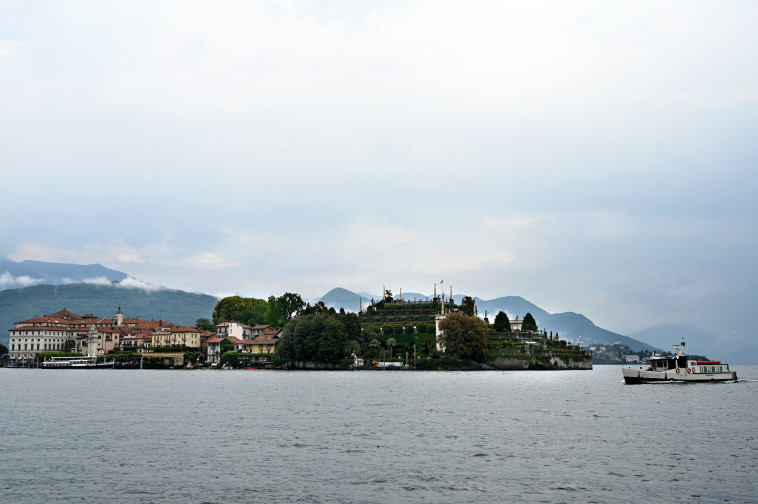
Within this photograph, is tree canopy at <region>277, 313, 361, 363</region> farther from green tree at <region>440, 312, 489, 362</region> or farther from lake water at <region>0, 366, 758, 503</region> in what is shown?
lake water at <region>0, 366, 758, 503</region>

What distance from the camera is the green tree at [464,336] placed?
176 m

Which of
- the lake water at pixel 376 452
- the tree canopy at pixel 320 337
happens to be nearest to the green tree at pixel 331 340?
the tree canopy at pixel 320 337

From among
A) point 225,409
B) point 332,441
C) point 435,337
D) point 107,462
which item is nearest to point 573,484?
point 332,441

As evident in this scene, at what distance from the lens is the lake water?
96.6 feet

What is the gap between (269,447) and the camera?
41.0 m

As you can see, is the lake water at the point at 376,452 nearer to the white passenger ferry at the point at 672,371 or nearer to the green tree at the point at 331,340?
the white passenger ferry at the point at 672,371

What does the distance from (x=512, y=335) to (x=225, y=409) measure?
145 m

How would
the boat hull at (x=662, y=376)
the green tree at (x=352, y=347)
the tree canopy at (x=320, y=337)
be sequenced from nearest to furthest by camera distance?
the boat hull at (x=662, y=376) < the tree canopy at (x=320, y=337) < the green tree at (x=352, y=347)

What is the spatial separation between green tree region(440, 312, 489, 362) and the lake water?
104661mm

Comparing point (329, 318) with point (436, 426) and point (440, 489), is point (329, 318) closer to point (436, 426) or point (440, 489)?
point (436, 426)

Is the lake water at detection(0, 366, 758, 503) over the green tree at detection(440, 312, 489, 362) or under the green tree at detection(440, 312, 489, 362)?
under

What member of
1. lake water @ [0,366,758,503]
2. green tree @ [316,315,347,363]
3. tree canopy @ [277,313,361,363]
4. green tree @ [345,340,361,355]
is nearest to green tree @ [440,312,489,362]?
green tree @ [345,340,361,355]

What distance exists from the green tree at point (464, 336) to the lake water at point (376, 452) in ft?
343

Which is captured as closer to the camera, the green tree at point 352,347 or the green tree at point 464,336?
the green tree at point 464,336
